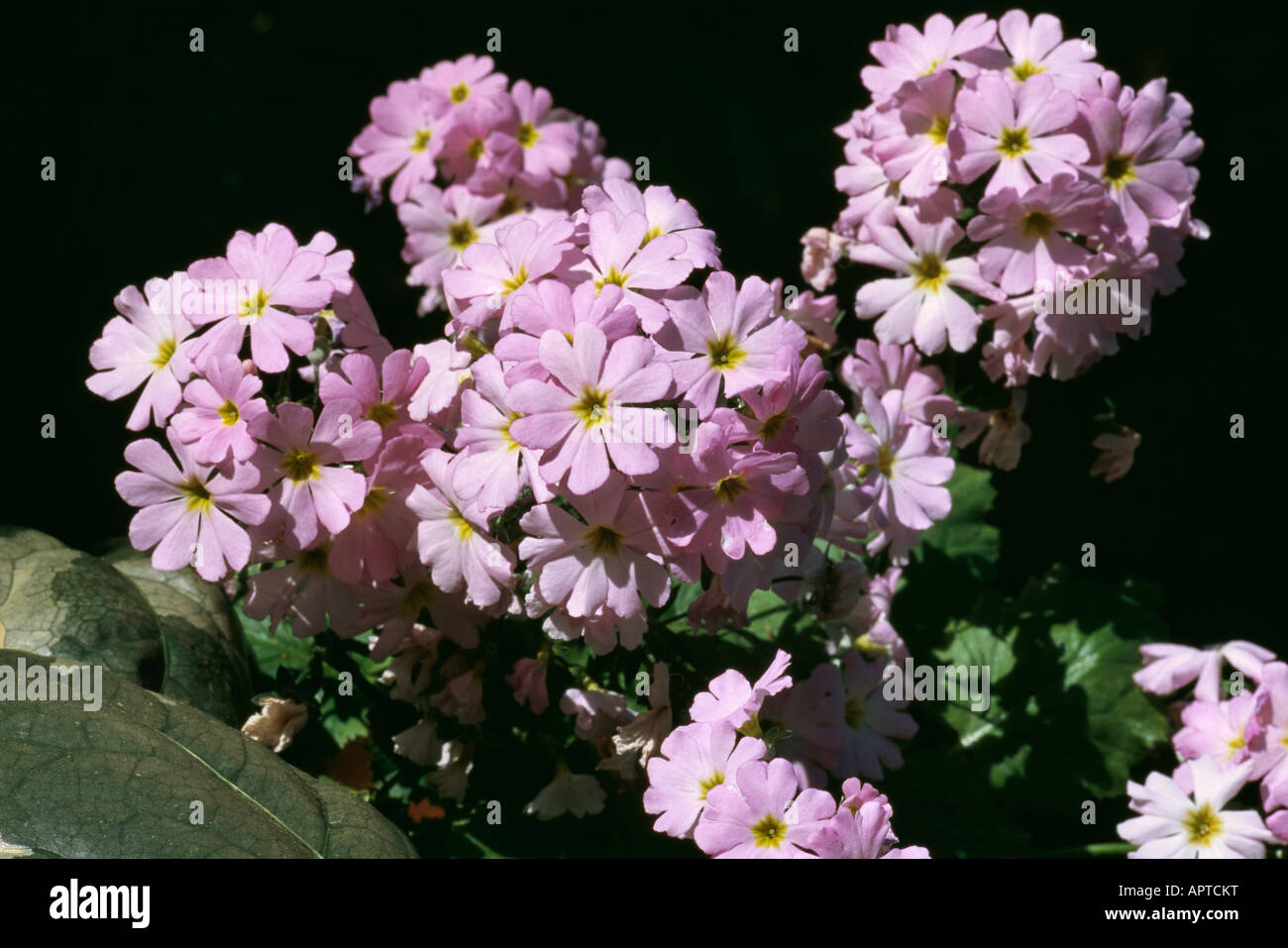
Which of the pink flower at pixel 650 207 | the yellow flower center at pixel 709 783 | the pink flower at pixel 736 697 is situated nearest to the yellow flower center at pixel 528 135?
the pink flower at pixel 650 207

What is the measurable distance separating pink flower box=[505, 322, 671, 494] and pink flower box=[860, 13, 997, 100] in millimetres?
774

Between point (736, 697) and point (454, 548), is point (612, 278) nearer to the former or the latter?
point (454, 548)

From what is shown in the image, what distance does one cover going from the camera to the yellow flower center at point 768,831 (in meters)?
1.23

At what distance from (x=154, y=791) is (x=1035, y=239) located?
4.17 feet

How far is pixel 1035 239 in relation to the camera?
1.68 metres

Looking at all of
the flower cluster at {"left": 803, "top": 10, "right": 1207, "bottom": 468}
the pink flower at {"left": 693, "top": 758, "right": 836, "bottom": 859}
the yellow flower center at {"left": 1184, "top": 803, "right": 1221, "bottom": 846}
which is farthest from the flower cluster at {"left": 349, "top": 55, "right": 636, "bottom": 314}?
the yellow flower center at {"left": 1184, "top": 803, "right": 1221, "bottom": 846}

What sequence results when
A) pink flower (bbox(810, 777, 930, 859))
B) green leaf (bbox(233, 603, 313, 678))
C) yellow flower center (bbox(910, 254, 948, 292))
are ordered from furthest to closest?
1. green leaf (bbox(233, 603, 313, 678))
2. yellow flower center (bbox(910, 254, 948, 292))
3. pink flower (bbox(810, 777, 930, 859))

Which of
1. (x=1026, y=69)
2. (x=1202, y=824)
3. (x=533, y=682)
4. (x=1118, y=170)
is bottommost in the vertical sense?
(x=1202, y=824)

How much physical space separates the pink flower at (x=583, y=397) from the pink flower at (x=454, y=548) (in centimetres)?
17

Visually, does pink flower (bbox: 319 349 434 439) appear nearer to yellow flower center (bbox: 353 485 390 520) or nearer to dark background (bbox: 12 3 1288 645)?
yellow flower center (bbox: 353 485 390 520)

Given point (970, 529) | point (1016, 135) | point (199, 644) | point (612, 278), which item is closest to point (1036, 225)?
point (1016, 135)

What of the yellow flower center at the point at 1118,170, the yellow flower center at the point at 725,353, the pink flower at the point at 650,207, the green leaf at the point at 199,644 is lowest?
the green leaf at the point at 199,644

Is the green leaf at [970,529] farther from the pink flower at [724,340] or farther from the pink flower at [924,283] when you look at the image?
the pink flower at [724,340]

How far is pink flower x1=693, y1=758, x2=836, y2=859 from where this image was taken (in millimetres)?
1229
